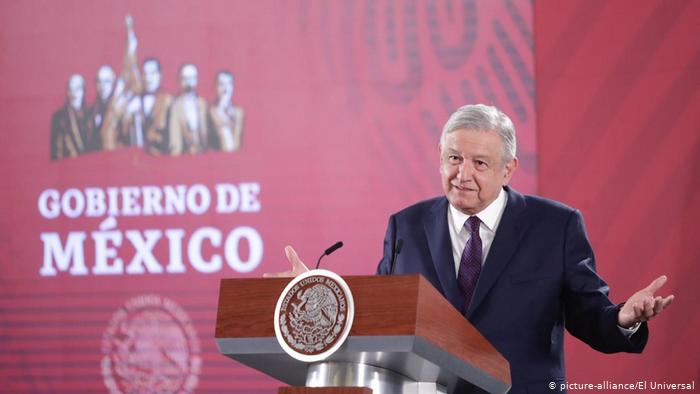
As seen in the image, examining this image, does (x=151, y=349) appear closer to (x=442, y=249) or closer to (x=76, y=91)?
(x=76, y=91)

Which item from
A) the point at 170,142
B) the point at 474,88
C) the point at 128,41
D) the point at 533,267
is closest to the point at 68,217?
the point at 170,142

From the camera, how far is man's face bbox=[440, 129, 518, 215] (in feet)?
7.48

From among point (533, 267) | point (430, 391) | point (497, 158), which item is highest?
point (497, 158)

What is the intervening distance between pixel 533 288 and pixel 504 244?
13 cm

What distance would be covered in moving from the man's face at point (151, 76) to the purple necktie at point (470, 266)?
2.31 m

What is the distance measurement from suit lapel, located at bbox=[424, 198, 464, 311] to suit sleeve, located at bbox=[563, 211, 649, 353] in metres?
0.28

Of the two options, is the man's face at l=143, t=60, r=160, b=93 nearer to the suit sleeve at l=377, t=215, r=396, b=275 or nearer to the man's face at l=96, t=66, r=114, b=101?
the man's face at l=96, t=66, r=114, b=101

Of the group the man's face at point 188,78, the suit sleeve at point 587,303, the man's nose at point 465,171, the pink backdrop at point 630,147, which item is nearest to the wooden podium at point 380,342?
the suit sleeve at point 587,303

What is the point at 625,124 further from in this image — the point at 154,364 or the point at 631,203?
the point at 154,364

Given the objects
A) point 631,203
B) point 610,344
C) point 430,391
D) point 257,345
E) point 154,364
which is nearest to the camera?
point 257,345

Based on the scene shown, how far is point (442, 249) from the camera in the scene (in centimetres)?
234

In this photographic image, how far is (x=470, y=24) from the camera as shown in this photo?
407cm

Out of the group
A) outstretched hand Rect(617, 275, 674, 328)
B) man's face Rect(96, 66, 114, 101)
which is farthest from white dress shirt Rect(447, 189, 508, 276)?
man's face Rect(96, 66, 114, 101)

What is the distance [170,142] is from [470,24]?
145cm
